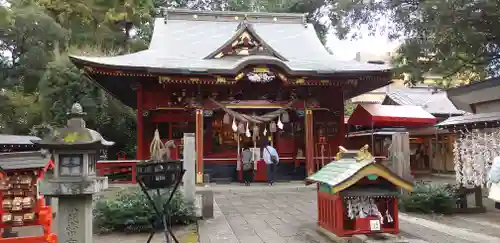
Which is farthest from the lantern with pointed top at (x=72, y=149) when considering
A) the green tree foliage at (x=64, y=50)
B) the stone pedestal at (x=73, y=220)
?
the green tree foliage at (x=64, y=50)

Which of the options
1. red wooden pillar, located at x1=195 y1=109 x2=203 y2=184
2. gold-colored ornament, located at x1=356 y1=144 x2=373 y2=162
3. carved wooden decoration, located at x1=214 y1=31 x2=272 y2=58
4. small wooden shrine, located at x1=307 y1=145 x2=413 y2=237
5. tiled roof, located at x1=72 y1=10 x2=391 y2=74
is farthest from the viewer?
carved wooden decoration, located at x1=214 y1=31 x2=272 y2=58

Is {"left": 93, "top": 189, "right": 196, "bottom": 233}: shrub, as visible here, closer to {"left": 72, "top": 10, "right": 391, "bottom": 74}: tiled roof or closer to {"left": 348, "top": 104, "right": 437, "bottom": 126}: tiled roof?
{"left": 72, "top": 10, "right": 391, "bottom": 74}: tiled roof

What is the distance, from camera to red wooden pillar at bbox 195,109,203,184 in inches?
559

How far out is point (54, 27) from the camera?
2422cm

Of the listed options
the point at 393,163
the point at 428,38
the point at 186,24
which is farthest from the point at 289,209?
the point at 186,24

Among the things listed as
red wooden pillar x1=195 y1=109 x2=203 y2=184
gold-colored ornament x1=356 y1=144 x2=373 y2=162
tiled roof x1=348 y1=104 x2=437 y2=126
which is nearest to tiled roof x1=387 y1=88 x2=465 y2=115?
tiled roof x1=348 y1=104 x2=437 y2=126

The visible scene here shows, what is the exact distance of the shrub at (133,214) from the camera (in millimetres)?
7840

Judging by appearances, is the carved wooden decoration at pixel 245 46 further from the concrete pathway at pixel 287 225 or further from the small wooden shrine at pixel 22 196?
the small wooden shrine at pixel 22 196

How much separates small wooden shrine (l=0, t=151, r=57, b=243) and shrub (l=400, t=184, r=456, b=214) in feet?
24.8

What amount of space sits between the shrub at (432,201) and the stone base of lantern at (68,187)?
7.27 meters

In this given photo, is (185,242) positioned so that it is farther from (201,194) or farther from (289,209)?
(289,209)

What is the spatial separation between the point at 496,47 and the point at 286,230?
8.95m

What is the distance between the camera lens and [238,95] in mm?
16125

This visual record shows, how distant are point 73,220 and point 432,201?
25.2ft
